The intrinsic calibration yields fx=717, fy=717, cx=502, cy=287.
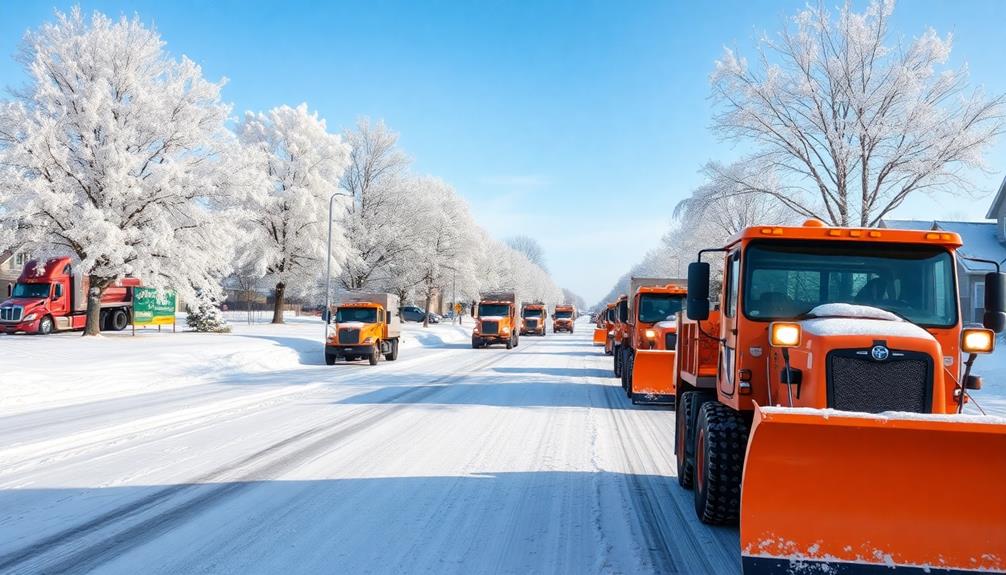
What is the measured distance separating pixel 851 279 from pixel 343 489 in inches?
191

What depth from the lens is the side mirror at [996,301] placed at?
559cm

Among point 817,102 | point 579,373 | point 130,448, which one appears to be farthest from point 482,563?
point 817,102

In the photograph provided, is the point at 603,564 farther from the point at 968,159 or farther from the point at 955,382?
the point at 968,159

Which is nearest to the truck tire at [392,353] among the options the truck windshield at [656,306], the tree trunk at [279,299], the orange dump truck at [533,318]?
the truck windshield at [656,306]

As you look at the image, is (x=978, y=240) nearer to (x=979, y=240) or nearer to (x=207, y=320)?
(x=979, y=240)

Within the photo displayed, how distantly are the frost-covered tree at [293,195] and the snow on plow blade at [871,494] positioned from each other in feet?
128

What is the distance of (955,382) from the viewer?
5.04 meters

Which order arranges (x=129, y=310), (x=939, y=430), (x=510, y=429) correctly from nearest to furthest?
1. (x=939, y=430)
2. (x=510, y=429)
3. (x=129, y=310)

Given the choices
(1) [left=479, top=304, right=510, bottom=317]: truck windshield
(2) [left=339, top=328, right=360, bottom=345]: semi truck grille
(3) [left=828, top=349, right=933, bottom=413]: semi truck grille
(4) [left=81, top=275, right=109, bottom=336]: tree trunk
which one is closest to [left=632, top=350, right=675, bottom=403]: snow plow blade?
(3) [left=828, top=349, right=933, bottom=413]: semi truck grille

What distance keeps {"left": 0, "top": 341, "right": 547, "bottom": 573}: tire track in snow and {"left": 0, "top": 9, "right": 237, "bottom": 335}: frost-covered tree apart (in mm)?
19651

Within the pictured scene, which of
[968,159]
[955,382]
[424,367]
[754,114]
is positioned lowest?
[424,367]

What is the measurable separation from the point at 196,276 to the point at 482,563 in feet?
87.6

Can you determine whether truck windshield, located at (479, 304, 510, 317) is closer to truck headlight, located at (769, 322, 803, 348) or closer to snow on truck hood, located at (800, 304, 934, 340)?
snow on truck hood, located at (800, 304, 934, 340)

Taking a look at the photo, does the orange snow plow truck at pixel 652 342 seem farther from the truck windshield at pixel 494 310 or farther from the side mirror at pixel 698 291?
the truck windshield at pixel 494 310
